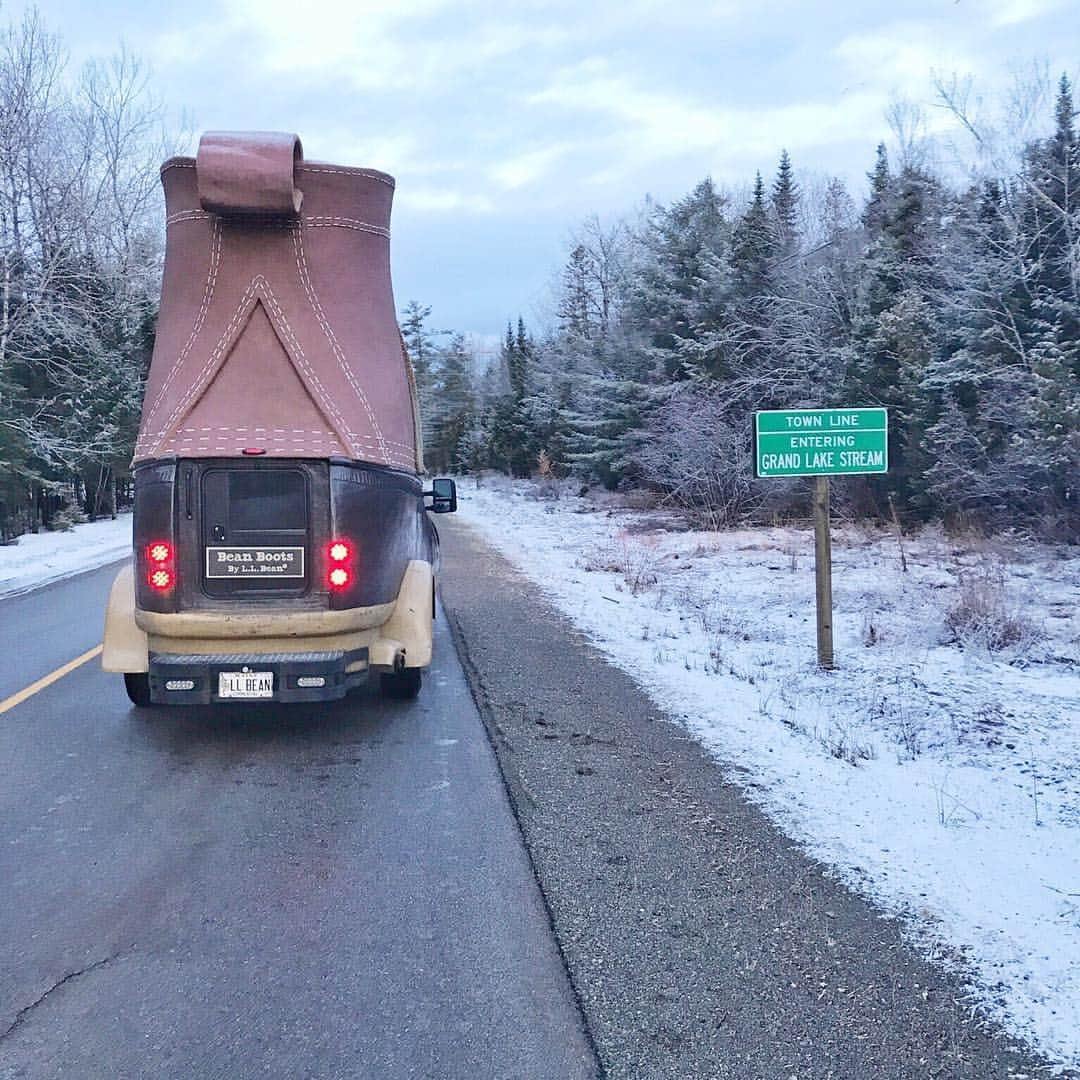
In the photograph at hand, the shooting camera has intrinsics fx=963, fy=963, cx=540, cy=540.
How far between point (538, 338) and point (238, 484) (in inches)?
2656

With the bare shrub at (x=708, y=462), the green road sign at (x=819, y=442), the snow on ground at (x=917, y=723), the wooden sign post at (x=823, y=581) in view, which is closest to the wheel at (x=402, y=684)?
the snow on ground at (x=917, y=723)

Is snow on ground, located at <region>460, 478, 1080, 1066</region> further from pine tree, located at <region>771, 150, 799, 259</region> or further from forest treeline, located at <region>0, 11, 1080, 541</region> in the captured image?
pine tree, located at <region>771, 150, 799, 259</region>

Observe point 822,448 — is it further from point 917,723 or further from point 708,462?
point 708,462

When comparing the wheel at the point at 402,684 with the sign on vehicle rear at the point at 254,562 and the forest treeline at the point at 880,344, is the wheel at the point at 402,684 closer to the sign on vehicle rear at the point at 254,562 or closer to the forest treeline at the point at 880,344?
the sign on vehicle rear at the point at 254,562

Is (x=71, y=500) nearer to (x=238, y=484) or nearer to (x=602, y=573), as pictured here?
(x=602, y=573)

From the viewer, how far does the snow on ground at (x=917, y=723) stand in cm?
378

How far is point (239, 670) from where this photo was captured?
6133 mm

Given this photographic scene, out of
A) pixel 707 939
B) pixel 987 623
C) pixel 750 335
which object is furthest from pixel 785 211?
pixel 707 939

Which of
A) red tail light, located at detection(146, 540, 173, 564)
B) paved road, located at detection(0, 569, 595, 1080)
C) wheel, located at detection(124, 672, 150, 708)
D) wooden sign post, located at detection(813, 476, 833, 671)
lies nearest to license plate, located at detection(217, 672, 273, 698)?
paved road, located at detection(0, 569, 595, 1080)

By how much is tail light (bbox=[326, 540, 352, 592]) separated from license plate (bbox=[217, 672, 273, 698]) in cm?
70

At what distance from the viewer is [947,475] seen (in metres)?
20.5

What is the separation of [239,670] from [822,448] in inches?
204

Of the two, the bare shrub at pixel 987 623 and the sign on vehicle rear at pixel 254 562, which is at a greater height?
the sign on vehicle rear at pixel 254 562

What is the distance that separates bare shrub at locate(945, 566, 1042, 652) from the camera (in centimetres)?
909
